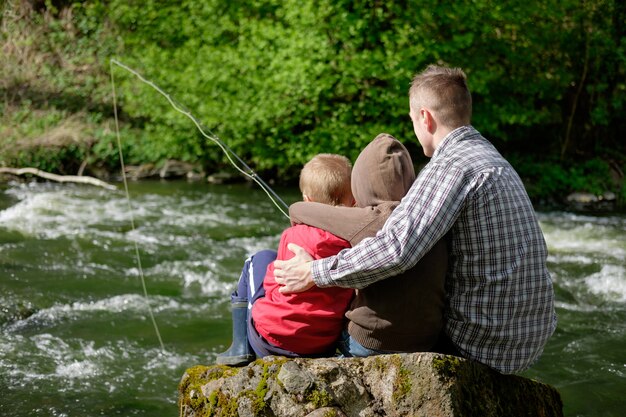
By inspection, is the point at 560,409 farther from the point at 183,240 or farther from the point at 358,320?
the point at 183,240

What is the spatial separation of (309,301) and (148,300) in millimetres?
4051

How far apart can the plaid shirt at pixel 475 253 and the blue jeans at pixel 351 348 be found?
1.04ft

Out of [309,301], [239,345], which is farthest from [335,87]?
[309,301]

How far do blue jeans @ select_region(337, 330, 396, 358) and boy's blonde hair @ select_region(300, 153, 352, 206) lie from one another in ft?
1.86

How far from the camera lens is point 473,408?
Answer: 317cm

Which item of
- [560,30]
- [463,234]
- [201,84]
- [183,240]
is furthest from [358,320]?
[560,30]

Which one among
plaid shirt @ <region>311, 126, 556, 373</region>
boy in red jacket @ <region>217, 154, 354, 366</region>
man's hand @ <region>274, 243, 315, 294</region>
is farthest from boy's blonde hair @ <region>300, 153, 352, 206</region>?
plaid shirt @ <region>311, 126, 556, 373</region>

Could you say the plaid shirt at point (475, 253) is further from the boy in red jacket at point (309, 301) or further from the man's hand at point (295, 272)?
the boy in red jacket at point (309, 301)

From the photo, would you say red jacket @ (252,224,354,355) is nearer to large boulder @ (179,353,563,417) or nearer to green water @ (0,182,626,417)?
large boulder @ (179,353,563,417)

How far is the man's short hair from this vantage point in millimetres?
3164

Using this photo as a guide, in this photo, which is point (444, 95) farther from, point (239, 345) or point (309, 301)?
point (239, 345)

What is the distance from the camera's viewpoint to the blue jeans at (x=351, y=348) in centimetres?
334

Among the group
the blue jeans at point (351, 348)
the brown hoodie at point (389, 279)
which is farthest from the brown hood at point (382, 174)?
the blue jeans at point (351, 348)

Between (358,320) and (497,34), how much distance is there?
12.1 m
